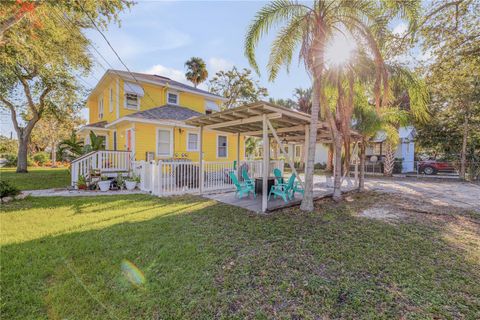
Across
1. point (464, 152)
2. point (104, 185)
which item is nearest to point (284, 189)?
point (104, 185)

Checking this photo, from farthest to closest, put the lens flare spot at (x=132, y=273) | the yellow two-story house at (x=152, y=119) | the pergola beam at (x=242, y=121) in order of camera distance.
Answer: the yellow two-story house at (x=152, y=119)
the pergola beam at (x=242, y=121)
the lens flare spot at (x=132, y=273)

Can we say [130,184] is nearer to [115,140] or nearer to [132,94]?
[115,140]

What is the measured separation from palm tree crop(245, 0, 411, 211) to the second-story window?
1007 cm

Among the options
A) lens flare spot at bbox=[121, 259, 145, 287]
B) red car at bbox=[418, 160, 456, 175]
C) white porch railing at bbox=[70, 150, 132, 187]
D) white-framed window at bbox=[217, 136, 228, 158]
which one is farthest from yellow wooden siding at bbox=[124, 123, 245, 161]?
red car at bbox=[418, 160, 456, 175]

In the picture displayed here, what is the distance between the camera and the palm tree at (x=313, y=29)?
5.73 metres

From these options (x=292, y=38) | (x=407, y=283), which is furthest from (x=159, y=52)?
(x=407, y=283)

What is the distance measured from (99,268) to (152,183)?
5658 mm

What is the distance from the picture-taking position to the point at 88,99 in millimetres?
19062

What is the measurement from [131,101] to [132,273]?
42.2 ft

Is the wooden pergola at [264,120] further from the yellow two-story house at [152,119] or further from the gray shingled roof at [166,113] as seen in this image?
the gray shingled roof at [166,113]

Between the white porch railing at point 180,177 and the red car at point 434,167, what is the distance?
60.2 ft

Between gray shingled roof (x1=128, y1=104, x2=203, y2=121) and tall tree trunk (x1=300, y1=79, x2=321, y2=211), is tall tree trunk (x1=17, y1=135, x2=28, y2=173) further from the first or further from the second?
tall tree trunk (x1=300, y1=79, x2=321, y2=211)

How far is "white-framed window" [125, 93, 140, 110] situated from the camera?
13.4 m

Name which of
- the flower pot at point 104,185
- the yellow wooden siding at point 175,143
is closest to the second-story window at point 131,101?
the yellow wooden siding at point 175,143
